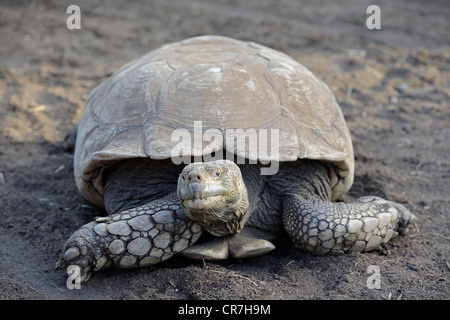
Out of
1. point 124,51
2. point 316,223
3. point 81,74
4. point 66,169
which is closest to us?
point 316,223

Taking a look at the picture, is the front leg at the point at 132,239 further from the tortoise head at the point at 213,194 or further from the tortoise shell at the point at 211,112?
the tortoise shell at the point at 211,112

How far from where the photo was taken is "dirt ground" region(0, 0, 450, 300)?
2.95m

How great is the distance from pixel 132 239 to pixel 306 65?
4.41m

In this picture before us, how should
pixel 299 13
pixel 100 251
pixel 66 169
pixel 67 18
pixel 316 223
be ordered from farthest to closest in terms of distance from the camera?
pixel 299 13 < pixel 67 18 < pixel 66 169 < pixel 316 223 < pixel 100 251

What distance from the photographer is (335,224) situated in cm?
311

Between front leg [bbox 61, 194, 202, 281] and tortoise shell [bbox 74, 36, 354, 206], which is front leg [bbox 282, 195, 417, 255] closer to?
tortoise shell [bbox 74, 36, 354, 206]

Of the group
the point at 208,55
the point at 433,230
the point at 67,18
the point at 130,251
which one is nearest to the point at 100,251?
the point at 130,251

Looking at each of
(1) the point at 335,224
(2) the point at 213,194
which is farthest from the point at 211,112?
(1) the point at 335,224

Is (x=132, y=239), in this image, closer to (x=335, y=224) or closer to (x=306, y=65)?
(x=335, y=224)

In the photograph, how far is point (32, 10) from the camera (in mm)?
8086

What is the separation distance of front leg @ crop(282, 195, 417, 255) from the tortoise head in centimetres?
38

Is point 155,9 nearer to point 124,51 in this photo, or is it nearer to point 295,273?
point 124,51

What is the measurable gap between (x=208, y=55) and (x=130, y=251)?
1.56 meters

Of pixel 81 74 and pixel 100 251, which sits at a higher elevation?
pixel 81 74
